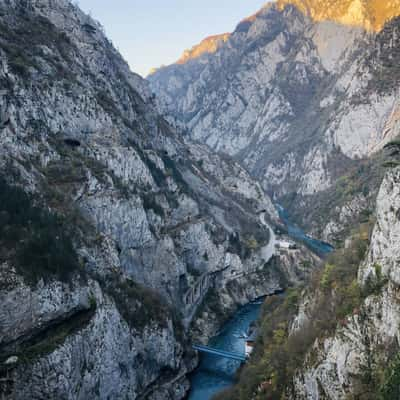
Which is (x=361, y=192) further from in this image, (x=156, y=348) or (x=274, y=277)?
(x=156, y=348)

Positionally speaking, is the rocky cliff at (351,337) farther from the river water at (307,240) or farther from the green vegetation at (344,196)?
the green vegetation at (344,196)

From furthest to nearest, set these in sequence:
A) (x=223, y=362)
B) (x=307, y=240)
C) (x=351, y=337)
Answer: (x=307, y=240) → (x=223, y=362) → (x=351, y=337)

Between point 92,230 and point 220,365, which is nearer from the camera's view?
point 92,230

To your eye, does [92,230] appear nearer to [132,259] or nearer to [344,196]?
[132,259]

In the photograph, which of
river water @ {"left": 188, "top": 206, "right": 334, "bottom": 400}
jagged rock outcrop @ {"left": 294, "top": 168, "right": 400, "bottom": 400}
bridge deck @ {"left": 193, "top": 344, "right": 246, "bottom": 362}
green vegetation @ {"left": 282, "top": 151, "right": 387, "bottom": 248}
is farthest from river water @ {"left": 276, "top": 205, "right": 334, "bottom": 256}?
jagged rock outcrop @ {"left": 294, "top": 168, "right": 400, "bottom": 400}

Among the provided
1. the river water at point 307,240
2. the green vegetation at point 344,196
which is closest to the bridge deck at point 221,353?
the river water at point 307,240

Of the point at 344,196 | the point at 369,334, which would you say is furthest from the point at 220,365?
the point at 344,196
